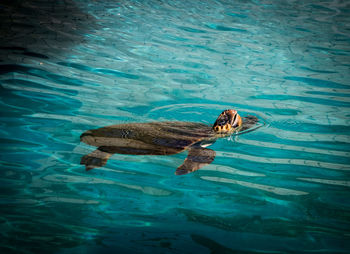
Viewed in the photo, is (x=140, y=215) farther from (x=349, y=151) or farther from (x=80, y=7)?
(x=80, y=7)

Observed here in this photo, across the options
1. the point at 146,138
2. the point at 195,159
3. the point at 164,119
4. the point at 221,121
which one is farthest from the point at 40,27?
the point at 195,159

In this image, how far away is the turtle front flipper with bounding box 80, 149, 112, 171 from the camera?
8.27 ft

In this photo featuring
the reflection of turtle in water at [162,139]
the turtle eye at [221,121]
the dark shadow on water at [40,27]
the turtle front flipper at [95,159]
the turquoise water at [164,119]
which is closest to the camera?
the turquoise water at [164,119]

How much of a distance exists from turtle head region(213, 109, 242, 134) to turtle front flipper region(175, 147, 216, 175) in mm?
399

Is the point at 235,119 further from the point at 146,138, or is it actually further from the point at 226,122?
the point at 146,138

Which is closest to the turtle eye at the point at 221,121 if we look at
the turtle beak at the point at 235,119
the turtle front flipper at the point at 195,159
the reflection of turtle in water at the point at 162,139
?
the reflection of turtle in water at the point at 162,139

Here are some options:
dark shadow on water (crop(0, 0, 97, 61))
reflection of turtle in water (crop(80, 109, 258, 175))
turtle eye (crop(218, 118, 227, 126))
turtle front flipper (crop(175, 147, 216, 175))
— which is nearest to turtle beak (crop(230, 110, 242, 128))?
reflection of turtle in water (crop(80, 109, 258, 175))

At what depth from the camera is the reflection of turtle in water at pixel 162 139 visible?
2658mm

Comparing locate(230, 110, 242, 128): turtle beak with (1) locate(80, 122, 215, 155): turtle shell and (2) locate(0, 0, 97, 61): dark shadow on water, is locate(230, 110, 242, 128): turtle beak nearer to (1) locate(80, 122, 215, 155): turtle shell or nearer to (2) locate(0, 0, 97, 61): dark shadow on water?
(1) locate(80, 122, 215, 155): turtle shell

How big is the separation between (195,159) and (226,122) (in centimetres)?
78

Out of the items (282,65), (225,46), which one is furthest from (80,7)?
(282,65)

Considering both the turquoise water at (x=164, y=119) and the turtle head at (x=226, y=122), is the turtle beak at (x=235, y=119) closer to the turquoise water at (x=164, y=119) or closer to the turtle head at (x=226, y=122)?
the turtle head at (x=226, y=122)

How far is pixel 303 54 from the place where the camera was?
6.47m

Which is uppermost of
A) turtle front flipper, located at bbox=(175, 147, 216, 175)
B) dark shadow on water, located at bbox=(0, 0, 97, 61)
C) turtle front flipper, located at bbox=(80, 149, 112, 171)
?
dark shadow on water, located at bbox=(0, 0, 97, 61)
